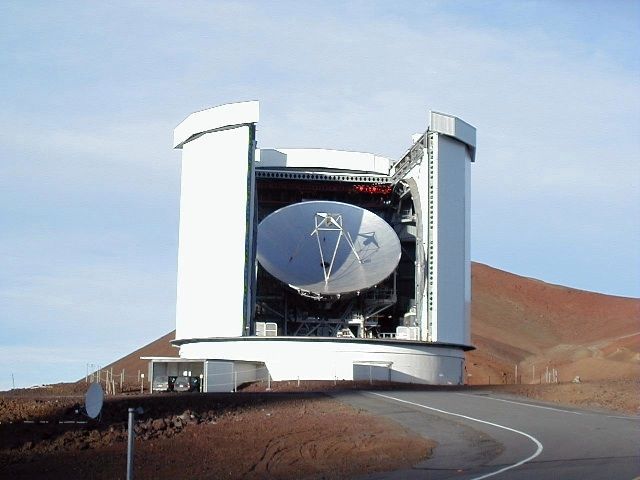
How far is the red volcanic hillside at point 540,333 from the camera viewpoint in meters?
91.6

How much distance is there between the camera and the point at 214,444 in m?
24.0

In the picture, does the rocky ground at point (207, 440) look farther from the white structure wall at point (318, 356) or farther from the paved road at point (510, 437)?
the white structure wall at point (318, 356)

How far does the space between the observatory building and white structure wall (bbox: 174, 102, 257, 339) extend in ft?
0.19

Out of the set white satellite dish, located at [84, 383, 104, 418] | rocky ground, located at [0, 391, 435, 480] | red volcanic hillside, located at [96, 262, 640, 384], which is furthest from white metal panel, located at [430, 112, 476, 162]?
white satellite dish, located at [84, 383, 104, 418]

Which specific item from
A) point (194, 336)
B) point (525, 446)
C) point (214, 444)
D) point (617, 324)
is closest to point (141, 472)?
point (214, 444)

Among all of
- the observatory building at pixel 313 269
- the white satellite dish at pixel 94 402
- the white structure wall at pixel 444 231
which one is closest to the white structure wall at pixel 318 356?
the observatory building at pixel 313 269

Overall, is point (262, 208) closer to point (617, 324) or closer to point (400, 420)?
point (400, 420)

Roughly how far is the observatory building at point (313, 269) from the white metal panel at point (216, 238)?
0.06 metres

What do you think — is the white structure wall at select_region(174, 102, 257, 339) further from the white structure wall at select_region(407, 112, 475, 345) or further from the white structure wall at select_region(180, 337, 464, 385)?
the white structure wall at select_region(407, 112, 475, 345)

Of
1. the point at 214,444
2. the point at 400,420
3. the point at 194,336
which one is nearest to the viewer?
the point at 214,444

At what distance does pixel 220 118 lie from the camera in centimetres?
5166

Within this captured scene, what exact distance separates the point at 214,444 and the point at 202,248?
2754 cm

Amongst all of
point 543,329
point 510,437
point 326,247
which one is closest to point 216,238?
point 326,247

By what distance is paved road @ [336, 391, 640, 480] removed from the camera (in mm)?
18000
